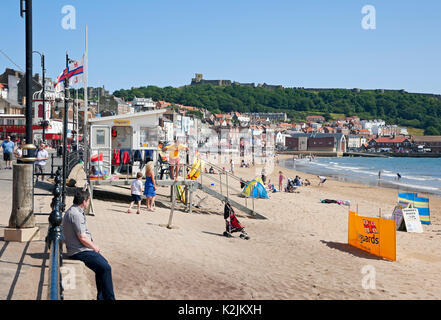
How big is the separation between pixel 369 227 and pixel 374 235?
0.28 meters

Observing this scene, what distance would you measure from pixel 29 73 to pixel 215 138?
14427 centimetres

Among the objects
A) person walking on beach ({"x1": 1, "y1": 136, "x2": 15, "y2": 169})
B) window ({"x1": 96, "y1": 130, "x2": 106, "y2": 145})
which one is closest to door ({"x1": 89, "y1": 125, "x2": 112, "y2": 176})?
window ({"x1": 96, "y1": 130, "x2": 106, "y2": 145})

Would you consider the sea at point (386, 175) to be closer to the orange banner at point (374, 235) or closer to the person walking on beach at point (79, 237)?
the orange banner at point (374, 235)

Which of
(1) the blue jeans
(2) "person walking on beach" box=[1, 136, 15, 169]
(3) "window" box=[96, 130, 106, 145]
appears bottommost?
(1) the blue jeans

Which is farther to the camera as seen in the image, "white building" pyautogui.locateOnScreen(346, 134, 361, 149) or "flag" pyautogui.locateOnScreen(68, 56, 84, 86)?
"white building" pyautogui.locateOnScreen(346, 134, 361, 149)

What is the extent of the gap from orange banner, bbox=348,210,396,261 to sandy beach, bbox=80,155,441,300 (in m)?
0.29

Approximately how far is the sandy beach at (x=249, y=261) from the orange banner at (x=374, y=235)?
29 centimetres

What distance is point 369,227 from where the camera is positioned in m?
12.2

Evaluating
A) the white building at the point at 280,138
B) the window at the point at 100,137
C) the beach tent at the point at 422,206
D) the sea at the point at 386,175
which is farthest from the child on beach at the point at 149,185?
the white building at the point at 280,138

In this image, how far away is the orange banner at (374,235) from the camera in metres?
11.5

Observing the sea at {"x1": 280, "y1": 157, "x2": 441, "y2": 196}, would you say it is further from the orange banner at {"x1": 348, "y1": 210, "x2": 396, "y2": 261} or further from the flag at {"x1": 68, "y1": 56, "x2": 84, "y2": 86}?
the flag at {"x1": 68, "y1": 56, "x2": 84, "y2": 86}

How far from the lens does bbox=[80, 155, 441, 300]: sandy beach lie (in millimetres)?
7473
